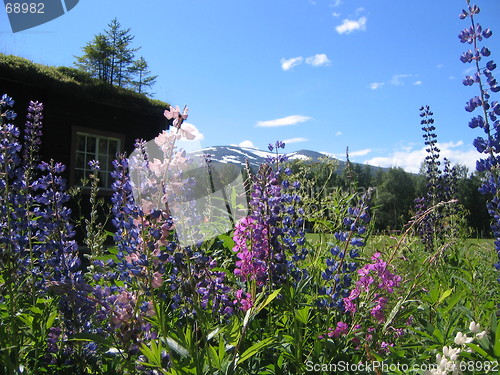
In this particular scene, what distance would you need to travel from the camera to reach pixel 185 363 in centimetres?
115

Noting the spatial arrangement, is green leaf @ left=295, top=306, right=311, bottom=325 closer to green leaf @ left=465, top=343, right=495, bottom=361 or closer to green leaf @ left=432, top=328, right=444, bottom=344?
green leaf @ left=432, top=328, right=444, bottom=344

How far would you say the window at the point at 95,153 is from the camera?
1052 cm

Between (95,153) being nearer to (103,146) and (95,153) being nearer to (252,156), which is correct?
(103,146)

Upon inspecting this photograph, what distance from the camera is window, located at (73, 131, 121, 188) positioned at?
10.5 m

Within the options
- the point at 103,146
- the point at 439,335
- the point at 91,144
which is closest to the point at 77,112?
the point at 91,144

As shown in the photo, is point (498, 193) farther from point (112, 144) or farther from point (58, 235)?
point (112, 144)

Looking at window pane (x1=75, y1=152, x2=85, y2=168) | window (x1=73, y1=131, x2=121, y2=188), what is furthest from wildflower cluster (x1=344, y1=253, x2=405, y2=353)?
window pane (x1=75, y1=152, x2=85, y2=168)

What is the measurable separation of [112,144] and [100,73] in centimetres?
2615

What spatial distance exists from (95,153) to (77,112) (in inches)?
43.0

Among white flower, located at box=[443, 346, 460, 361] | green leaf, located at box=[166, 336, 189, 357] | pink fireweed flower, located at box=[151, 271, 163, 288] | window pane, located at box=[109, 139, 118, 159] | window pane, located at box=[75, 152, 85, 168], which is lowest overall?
green leaf, located at box=[166, 336, 189, 357]

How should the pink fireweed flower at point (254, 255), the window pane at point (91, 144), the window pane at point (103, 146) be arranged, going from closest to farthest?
1. the pink fireweed flower at point (254, 255)
2. the window pane at point (91, 144)
3. the window pane at point (103, 146)

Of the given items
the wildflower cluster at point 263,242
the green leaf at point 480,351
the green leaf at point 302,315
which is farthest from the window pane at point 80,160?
the green leaf at point 480,351

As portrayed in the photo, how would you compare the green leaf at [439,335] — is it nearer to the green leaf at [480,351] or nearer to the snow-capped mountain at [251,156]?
the green leaf at [480,351]

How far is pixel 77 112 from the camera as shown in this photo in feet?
35.1
